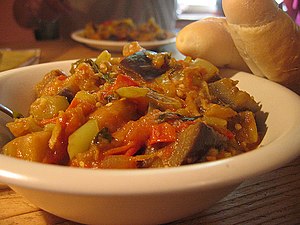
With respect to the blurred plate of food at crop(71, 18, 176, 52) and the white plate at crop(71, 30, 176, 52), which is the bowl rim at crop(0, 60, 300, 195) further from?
the blurred plate of food at crop(71, 18, 176, 52)

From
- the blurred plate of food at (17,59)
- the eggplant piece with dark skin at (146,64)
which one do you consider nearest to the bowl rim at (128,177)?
the eggplant piece with dark skin at (146,64)

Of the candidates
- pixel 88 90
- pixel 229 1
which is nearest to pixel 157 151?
pixel 88 90

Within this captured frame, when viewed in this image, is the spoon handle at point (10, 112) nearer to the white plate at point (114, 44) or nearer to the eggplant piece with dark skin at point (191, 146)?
the eggplant piece with dark skin at point (191, 146)

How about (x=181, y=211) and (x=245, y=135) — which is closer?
(x=181, y=211)

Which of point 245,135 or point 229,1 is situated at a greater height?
point 229,1

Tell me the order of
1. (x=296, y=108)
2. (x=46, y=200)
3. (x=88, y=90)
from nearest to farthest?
(x=46, y=200), (x=296, y=108), (x=88, y=90)

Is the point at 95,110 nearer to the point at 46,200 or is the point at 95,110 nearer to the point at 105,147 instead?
the point at 105,147
